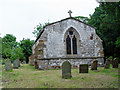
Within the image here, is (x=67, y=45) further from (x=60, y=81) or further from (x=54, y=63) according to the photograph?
(x=60, y=81)

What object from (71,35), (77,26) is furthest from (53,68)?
(77,26)

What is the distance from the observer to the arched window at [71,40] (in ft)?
51.0

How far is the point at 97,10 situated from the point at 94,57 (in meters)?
15.9

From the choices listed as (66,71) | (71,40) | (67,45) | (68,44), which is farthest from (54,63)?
(66,71)

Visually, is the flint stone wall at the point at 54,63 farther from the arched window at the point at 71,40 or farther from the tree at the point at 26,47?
the tree at the point at 26,47

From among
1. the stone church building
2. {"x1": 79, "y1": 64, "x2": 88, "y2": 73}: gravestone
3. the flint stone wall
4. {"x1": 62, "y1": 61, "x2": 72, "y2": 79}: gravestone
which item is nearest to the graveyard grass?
{"x1": 62, "y1": 61, "x2": 72, "y2": 79}: gravestone

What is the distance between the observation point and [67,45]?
612 inches

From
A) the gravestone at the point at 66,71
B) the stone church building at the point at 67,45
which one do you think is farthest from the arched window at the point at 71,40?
the gravestone at the point at 66,71

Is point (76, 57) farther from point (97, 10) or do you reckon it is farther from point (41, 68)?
point (97, 10)

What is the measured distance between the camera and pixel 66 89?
5594 millimetres

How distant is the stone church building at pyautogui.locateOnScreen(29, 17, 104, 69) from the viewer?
47.9 ft

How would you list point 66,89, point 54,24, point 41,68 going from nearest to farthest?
1. point 66,89
2. point 41,68
3. point 54,24

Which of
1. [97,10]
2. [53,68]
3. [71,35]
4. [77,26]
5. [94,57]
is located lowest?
[53,68]

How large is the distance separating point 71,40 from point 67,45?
2.46 ft
